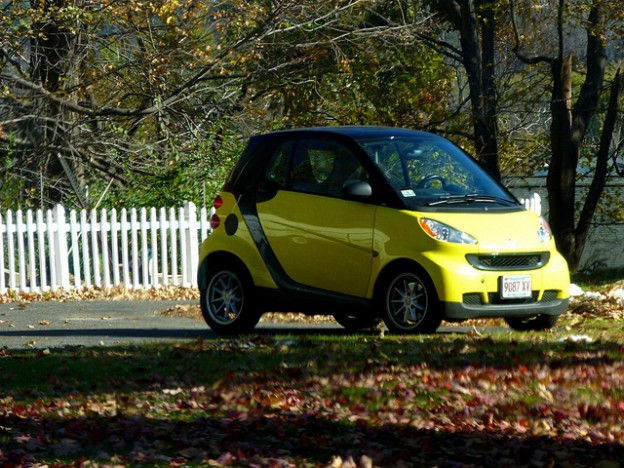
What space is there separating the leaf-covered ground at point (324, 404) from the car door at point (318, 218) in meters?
0.92

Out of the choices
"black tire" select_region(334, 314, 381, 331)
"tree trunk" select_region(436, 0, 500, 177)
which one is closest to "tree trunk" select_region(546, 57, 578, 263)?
"tree trunk" select_region(436, 0, 500, 177)

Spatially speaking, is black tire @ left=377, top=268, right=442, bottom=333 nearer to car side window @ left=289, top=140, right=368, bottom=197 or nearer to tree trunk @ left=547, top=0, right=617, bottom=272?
car side window @ left=289, top=140, right=368, bottom=197

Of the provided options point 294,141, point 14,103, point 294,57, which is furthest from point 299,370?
point 294,57

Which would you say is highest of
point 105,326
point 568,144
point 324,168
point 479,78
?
point 479,78

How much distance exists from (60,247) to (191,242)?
2171mm

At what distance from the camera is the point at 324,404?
7641 millimetres

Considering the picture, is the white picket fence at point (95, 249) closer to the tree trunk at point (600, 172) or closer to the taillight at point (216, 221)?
the taillight at point (216, 221)

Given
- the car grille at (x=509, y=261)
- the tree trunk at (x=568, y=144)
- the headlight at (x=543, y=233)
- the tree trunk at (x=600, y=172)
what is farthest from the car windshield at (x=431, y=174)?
the tree trunk at (x=600, y=172)

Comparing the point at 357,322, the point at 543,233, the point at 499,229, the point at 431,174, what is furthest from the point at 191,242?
the point at 499,229

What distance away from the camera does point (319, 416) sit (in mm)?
7309

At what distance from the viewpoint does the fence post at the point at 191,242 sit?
2017 centimetres

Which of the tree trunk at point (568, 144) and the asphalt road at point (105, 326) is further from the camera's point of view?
the tree trunk at point (568, 144)

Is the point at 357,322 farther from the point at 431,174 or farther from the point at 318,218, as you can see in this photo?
the point at 431,174

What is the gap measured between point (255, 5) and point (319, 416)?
1630 cm
